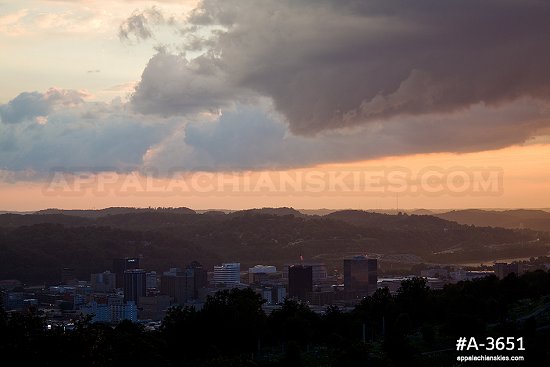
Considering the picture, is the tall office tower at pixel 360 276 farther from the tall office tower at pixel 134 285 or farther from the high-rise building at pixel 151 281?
the high-rise building at pixel 151 281

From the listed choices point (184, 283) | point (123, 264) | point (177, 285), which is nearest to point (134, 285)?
point (177, 285)

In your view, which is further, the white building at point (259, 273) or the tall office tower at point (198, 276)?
the white building at point (259, 273)

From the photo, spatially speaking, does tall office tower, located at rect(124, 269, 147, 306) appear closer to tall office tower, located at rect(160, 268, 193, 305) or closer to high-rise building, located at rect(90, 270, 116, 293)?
tall office tower, located at rect(160, 268, 193, 305)

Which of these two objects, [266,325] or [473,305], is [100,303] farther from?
[473,305]

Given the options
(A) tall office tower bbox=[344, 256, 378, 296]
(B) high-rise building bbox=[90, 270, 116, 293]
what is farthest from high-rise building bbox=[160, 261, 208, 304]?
(A) tall office tower bbox=[344, 256, 378, 296]

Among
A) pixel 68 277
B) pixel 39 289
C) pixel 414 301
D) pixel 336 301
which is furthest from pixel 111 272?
pixel 414 301

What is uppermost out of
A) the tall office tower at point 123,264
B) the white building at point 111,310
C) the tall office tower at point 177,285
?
the tall office tower at point 123,264

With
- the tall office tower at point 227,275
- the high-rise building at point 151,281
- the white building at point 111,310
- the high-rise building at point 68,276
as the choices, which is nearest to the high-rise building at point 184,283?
the high-rise building at point 151,281

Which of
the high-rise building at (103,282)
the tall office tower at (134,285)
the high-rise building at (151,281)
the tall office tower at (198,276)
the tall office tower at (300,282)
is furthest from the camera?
the high-rise building at (103,282)

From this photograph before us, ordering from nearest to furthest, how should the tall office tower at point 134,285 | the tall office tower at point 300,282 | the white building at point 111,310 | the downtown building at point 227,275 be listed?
the white building at point 111,310 → the tall office tower at point 300,282 → the tall office tower at point 134,285 → the downtown building at point 227,275
